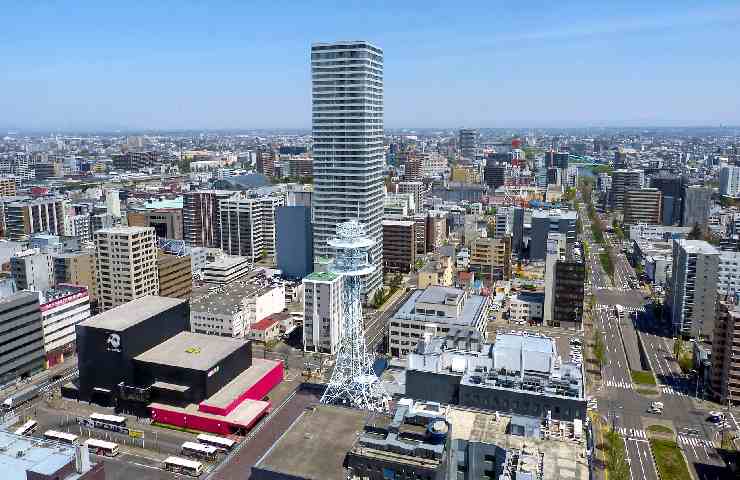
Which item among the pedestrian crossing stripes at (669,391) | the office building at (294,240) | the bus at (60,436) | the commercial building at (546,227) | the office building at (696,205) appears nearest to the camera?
the bus at (60,436)

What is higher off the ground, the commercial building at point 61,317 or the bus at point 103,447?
the commercial building at point 61,317

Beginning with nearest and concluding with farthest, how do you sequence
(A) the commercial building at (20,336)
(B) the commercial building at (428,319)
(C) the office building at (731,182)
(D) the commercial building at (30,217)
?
1. (A) the commercial building at (20,336)
2. (B) the commercial building at (428,319)
3. (D) the commercial building at (30,217)
4. (C) the office building at (731,182)

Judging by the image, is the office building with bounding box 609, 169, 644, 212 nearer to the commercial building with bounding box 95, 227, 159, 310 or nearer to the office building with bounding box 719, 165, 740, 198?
the office building with bounding box 719, 165, 740, 198

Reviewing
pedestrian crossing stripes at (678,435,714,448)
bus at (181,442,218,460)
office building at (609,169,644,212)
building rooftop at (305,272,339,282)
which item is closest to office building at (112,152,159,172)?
office building at (609,169,644,212)

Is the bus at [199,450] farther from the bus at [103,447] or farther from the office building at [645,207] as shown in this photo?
the office building at [645,207]

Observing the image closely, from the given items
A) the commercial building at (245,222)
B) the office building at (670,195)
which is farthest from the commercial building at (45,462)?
the office building at (670,195)

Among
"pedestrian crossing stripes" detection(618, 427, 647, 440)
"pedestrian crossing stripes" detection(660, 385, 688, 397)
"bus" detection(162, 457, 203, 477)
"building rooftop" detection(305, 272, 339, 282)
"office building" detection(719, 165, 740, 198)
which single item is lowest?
"pedestrian crossing stripes" detection(618, 427, 647, 440)

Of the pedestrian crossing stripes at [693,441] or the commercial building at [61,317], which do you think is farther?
the commercial building at [61,317]

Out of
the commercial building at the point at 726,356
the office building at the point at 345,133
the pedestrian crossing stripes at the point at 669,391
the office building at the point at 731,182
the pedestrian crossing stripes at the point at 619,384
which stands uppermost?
the office building at the point at 345,133
